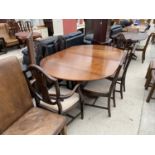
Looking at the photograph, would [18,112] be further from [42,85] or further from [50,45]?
[50,45]

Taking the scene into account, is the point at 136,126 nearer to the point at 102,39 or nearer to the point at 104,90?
the point at 104,90

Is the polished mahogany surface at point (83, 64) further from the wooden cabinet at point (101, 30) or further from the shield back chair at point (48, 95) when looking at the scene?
the wooden cabinet at point (101, 30)

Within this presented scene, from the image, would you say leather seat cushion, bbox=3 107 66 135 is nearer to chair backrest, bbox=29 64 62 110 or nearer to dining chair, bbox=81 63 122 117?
chair backrest, bbox=29 64 62 110

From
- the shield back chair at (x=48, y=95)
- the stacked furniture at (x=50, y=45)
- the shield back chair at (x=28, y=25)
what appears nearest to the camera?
the shield back chair at (x=48, y=95)

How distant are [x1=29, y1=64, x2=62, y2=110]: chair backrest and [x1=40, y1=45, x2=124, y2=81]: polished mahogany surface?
298 millimetres

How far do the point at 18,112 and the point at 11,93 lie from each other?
21 centimetres

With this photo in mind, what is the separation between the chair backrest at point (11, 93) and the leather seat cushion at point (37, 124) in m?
0.05

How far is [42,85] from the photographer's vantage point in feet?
4.69

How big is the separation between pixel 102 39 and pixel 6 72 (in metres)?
3.00

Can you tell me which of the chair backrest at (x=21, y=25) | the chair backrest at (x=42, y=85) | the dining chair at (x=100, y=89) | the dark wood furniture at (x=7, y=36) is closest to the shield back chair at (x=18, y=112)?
the chair backrest at (x=42, y=85)

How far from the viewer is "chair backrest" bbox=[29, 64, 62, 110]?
1.35 m

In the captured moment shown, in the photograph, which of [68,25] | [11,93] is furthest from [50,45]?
[68,25]

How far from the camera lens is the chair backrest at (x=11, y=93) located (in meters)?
1.26
